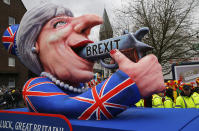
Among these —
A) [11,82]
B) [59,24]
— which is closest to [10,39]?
[59,24]

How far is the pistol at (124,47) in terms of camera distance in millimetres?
1529

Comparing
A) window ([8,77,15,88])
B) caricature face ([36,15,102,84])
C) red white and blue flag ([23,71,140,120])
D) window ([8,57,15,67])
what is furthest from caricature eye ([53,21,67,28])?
window ([8,77,15,88])

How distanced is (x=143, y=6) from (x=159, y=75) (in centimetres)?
→ 965

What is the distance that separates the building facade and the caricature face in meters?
14.9

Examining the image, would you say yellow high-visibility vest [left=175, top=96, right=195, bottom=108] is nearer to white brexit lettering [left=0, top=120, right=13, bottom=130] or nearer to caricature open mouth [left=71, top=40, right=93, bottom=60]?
caricature open mouth [left=71, top=40, right=93, bottom=60]

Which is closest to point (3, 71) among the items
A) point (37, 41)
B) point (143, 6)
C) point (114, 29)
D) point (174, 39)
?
point (114, 29)

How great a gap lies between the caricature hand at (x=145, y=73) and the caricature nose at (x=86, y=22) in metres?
0.54

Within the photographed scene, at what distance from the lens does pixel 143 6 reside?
10391 millimetres

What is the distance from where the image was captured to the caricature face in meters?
1.77

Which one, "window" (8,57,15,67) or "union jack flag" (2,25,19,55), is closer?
"union jack flag" (2,25,19,55)

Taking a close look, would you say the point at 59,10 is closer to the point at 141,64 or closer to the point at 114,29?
the point at 141,64

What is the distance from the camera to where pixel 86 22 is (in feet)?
6.10

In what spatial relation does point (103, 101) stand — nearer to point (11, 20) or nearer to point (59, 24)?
point (59, 24)

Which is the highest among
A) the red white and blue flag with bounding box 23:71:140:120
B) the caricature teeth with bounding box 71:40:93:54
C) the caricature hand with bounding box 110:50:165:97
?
the caricature teeth with bounding box 71:40:93:54
